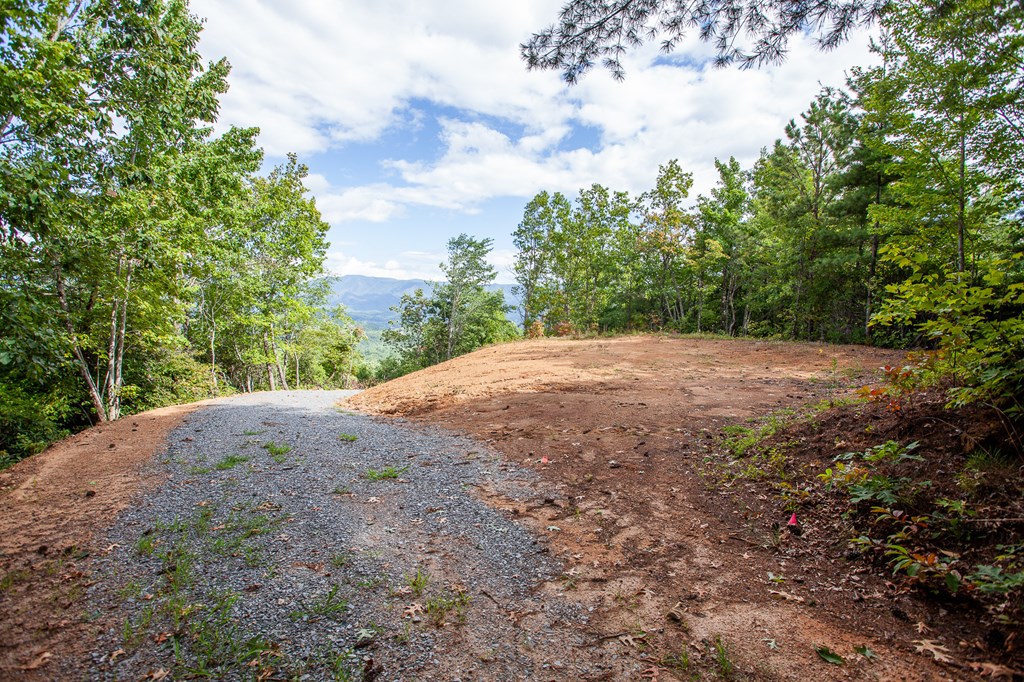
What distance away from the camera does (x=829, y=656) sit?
224 cm

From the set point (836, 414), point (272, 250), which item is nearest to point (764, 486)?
point (836, 414)

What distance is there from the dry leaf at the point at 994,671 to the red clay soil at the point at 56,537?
4578 millimetres

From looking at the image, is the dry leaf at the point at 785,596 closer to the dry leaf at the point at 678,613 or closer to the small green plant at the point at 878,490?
the dry leaf at the point at 678,613

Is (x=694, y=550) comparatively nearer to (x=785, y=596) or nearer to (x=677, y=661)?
(x=785, y=596)

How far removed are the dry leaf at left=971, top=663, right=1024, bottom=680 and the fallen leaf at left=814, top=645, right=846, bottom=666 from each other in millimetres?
547

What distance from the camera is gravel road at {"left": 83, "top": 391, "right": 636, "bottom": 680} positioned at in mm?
2334

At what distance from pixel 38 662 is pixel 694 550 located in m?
4.14

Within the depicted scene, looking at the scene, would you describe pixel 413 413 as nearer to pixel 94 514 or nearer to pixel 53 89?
pixel 94 514

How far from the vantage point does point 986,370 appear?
3410mm

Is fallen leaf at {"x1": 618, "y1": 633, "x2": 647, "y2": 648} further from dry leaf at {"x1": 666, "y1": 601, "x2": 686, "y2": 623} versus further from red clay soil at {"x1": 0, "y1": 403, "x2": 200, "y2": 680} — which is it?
red clay soil at {"x1": 0, "y1": 403, "x2": 200, "y2": 680}

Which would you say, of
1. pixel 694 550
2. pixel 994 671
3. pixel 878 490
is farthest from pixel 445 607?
pixel 878 490

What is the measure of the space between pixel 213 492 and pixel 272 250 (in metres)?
18.5

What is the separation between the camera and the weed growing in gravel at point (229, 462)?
537 centimetres

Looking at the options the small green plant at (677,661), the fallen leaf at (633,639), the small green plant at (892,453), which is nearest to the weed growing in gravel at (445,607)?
the fallen leaf at (633,639)
